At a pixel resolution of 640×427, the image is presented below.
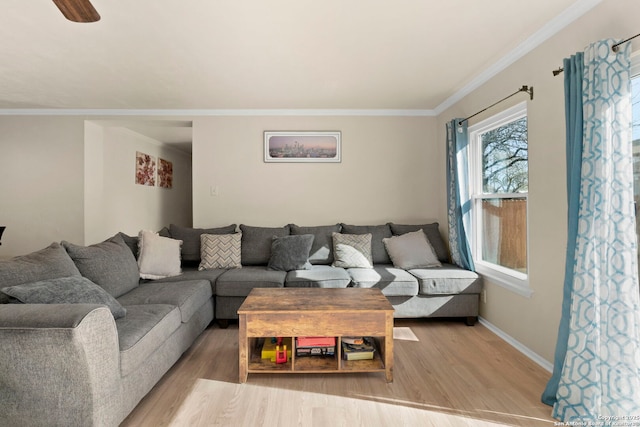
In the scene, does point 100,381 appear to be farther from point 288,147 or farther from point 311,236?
point 288,147

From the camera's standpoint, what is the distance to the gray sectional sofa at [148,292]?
153 centimetres

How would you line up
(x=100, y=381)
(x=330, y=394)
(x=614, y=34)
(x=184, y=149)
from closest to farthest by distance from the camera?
(x=100, y=381)
(x=614, y=34)
(x=330, y=394)
(x=184, y=149)

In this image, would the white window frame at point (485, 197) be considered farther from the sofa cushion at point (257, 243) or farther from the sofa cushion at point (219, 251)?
the sofa cushion at point (219, 251)

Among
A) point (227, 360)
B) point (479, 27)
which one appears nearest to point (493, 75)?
point (479, 27)

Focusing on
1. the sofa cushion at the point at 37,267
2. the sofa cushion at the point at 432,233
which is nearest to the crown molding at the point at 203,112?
the sofa cushion at the point at 432,233

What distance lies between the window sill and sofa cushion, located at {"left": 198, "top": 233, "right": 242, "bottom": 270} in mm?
2512

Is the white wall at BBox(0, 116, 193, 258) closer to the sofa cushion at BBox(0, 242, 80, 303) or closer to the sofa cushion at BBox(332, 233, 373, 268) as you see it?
the sofa cushion at BBox(0, 242, 80, 303)

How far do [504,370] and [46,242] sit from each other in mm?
5126

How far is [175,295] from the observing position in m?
2.61

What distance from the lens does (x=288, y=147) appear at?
14.4 feet

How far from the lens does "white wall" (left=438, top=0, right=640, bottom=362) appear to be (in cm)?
228

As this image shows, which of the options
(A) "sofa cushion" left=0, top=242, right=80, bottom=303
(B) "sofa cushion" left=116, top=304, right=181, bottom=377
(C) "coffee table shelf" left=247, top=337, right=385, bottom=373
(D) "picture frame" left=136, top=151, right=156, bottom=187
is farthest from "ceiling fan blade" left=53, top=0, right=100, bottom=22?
(D) "picture frame" left=136, top=151, right=156, bottom=187

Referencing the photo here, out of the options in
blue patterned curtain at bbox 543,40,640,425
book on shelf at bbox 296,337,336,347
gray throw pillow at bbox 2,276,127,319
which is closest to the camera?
blue patterned curtain at bbox 543,40,640,425

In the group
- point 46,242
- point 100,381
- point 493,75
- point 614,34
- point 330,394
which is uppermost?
point 493,75
